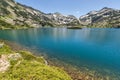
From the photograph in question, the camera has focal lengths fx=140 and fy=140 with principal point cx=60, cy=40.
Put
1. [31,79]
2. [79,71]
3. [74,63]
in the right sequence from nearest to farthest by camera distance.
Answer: [31,79] → [79,71] → [74,63]

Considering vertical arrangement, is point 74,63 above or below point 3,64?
below

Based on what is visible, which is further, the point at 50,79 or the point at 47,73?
the point at 47,73

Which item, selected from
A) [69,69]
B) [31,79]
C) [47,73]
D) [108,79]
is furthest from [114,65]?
[31,79]

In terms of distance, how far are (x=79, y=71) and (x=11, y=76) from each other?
18.6m

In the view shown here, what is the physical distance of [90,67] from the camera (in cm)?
3734

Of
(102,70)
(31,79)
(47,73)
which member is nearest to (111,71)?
(102,70)

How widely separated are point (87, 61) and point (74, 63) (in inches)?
184

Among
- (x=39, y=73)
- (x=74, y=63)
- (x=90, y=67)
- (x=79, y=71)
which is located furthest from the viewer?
(x=74, y=63)

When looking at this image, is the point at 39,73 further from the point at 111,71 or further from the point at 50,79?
the point at 111,71

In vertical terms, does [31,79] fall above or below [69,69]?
above

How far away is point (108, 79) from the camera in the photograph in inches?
1182

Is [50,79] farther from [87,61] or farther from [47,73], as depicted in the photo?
[87,61]

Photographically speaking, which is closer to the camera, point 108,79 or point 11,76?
point 11,76

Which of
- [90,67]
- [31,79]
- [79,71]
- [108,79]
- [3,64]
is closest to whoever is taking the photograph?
[31,79]
